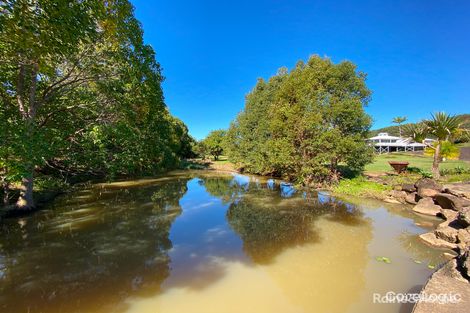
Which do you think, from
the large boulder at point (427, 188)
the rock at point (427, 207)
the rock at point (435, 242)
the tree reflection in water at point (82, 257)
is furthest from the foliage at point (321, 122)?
the tree reflection in water at point (82, 257)

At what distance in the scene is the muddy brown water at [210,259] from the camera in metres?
4.90

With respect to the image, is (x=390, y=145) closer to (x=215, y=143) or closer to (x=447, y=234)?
(x=215, y=143)

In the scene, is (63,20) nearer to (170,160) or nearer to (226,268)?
(226,268)

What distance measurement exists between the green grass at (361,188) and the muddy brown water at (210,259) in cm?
250

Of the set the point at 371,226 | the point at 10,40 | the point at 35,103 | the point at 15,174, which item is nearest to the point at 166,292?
the point at 15,174

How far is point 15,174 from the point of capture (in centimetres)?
681

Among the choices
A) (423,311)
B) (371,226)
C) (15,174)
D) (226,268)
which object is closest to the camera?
(423,311)

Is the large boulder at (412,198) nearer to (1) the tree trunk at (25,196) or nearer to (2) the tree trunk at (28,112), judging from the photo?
(2) the tree trunk at (28,112)

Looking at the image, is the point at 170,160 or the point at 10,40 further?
the point at 170,160

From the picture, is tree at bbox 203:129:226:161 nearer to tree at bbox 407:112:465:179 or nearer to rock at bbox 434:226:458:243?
tree at bbox 407:112:465:179

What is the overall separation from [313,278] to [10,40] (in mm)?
8625

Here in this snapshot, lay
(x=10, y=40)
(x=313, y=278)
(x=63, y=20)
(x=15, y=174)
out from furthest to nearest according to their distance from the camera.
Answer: (x=15, y=174) → (x=313, y=278) → (x=10, y=40) → (x=63, y=20)

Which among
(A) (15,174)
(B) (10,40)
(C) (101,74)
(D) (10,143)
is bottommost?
(A) (15,174)

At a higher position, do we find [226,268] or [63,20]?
[63,20]
